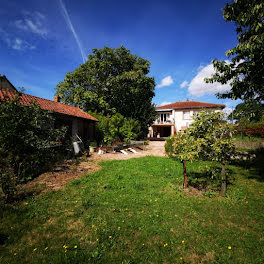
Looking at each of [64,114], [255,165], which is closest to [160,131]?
[255,165]

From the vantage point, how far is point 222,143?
4281 mm

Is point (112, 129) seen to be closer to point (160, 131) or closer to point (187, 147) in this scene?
point (187, 147)

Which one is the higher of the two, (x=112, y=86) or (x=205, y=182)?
(x=112, y=86)

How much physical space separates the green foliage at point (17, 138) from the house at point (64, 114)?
3064 mm

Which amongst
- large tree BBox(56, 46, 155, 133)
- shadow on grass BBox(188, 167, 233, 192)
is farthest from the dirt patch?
large tree BBox(56, 46, 155, 133)

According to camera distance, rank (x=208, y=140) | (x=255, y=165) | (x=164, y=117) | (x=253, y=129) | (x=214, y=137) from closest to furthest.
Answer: (x=214, y=137)
(x=208, y=140)
(x=255, y=165)
(x=253, y=129)
(x=164, y=117)

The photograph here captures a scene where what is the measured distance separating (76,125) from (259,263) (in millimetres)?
14206

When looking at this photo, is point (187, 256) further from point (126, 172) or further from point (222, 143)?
point (126, 172)

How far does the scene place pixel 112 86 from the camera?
20.3 metres

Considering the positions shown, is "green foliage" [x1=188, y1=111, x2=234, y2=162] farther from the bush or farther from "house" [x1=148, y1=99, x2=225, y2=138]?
"house" [x1=148, y1=99, x2=225, y2=138]

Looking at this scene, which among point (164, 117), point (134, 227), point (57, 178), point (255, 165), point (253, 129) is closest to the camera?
point (134, 227)

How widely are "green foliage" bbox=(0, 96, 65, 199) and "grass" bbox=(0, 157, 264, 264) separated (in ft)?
3.27

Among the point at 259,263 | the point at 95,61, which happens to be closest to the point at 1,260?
the point at 259,263

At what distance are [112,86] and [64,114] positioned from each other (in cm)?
1069
